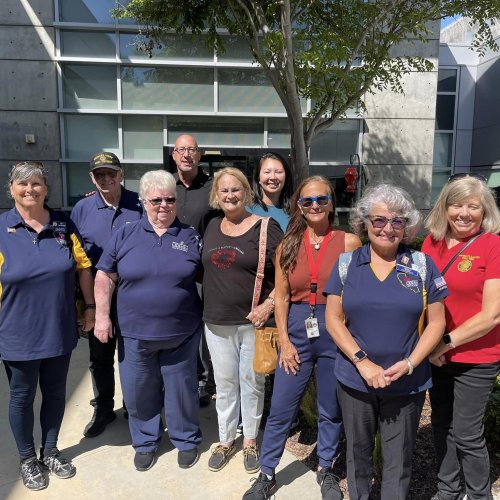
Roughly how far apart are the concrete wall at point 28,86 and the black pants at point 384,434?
29.6ft

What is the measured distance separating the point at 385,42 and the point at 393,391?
6301mm

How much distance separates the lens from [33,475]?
2.97m

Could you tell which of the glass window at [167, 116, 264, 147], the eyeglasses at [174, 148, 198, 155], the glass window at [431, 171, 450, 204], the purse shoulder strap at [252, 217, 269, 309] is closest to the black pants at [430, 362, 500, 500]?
the purse shoulder strap at [252, 217, 269, 309]

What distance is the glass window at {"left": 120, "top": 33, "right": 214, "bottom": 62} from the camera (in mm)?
9664

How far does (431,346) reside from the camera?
224cm

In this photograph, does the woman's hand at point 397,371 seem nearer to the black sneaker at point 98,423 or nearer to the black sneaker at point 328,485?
the black sneaker at point 328,485

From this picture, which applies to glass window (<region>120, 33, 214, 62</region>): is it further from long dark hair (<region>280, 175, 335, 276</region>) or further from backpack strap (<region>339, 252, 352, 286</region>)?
backpack strap (<region>339, 252, 352, 286</region>)

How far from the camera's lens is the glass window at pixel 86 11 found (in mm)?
9562

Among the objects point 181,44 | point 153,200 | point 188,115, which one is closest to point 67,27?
point 181,44

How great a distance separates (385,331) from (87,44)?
9.73 metres

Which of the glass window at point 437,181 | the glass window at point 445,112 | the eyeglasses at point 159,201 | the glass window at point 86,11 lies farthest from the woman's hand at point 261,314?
the glass window at point 445,112

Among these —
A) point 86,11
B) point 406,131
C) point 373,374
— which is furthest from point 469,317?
point 86,11

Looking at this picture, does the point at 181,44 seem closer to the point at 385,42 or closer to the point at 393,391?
the point at 385,42

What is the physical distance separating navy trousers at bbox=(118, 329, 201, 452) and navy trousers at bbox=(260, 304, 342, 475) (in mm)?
652
